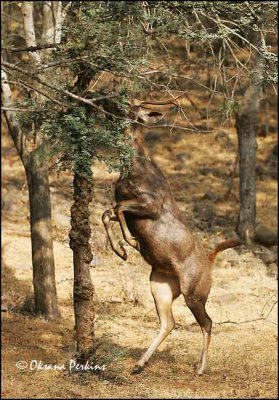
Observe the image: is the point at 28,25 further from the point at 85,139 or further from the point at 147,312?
the point at 147,312

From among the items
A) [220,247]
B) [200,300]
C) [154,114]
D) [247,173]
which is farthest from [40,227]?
[247,173]

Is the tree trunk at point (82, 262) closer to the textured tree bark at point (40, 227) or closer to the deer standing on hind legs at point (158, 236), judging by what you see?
the deer standing on hind legs at point (158, 236)

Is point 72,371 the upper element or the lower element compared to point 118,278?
upper

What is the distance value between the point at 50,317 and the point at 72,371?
3.58 m

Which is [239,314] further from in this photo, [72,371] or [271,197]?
[271,197]

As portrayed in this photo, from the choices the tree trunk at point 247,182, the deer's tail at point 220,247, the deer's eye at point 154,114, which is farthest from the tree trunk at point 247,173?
the deer's eye at point 154,114

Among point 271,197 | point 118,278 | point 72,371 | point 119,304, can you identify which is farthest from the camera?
point 271,197

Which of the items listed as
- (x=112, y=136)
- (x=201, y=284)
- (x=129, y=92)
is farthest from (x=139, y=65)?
(x=201, y=284)

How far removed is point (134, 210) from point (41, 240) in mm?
3659

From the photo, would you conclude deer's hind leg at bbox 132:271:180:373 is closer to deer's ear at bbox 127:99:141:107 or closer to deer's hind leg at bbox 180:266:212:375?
deer's hind leg at bbox 180:266:212:375

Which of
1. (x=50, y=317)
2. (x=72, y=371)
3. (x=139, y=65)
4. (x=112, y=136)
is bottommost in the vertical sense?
(x=50, y=317)

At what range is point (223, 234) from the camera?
59.4ft

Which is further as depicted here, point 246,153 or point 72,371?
point 246,153

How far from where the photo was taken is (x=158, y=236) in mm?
8438
